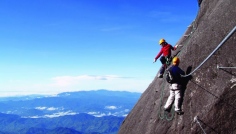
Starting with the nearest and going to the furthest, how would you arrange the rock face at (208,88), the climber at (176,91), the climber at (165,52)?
the rock face at (208,88) < the climber at (176,91) < the climber at (165,52)

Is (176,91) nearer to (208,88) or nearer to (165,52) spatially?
(208,88)

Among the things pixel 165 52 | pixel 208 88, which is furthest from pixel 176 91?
pixel 165 52

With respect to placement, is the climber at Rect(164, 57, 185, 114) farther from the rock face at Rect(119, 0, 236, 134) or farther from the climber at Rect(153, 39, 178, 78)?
the climber at Rect(153, 39, 178, 78)

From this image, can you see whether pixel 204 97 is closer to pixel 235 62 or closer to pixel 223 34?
pixel 235 62

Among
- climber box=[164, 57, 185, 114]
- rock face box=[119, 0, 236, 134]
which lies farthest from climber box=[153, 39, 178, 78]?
climber box=[164, 57, 185, 114]

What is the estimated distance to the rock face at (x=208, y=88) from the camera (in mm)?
11250

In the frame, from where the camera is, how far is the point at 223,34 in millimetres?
13172

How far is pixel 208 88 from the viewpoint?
1202 centimetres

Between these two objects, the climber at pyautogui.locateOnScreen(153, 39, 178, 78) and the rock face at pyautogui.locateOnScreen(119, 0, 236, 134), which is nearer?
the rock face at pyautogui.locateOnScreen(119, 0, 236, 134)

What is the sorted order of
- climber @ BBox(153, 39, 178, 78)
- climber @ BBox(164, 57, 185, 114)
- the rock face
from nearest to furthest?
1. the rock face
2. climber @ BBox(164, 57, 185, 114)
3. climber @ BBox(153, 39, 178, 78)

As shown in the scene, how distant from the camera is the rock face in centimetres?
1125

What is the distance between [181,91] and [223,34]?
12.3ft

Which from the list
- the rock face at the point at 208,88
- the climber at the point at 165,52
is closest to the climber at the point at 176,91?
the rock face at the point at 208,88

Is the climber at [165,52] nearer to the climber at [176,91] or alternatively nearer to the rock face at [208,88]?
the rock face at [208,88]
